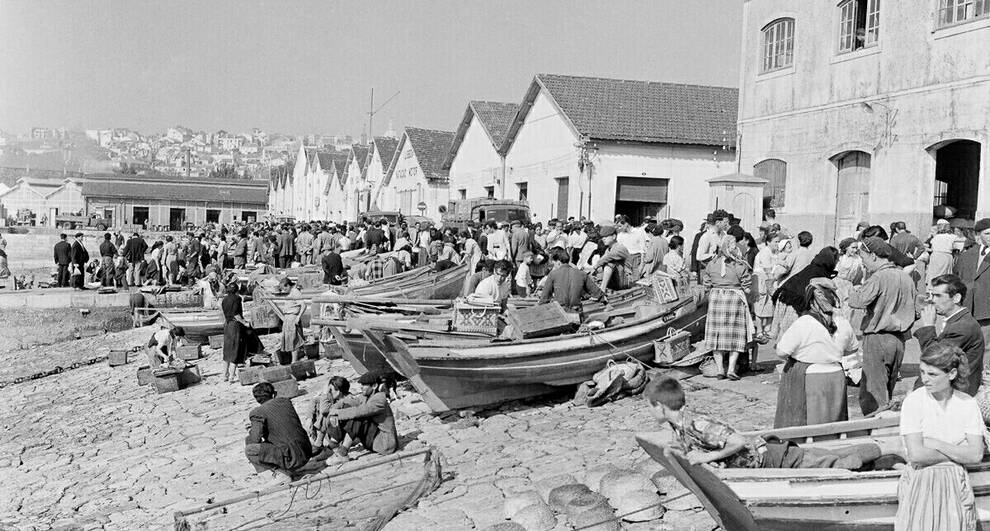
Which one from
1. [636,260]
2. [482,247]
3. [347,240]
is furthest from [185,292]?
[636,260]

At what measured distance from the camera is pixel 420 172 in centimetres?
4512

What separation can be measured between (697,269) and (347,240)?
A: 470 inches

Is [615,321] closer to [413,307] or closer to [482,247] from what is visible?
[413,307]

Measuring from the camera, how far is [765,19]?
2195cm

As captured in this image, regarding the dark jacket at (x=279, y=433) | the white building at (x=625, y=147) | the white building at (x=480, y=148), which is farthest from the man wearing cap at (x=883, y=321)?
the white building at (x=480, y=148)

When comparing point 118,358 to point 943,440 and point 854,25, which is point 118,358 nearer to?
point 854,25

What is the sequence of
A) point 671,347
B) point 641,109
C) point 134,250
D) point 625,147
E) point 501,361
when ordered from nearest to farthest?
point 501,361
point 671,347
point 134,250
point 625,147
point 641,109

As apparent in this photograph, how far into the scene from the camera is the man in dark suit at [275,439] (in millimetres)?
10023

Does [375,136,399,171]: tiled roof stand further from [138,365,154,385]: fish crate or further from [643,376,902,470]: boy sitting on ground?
[643,376,902,470]: boy sitting on ground

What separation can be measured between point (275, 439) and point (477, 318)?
3565 millimetres

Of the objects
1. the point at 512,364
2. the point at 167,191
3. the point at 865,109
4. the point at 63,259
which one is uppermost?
the point at 865,109

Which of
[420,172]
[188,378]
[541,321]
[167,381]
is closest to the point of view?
[541,321]

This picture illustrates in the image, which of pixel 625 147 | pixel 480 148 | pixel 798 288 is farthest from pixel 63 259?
pixel 798 288

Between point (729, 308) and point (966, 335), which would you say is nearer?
point (966, 335)
